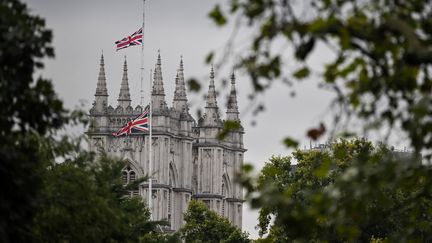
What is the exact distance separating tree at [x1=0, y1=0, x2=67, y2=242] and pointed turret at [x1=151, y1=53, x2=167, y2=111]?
463ft

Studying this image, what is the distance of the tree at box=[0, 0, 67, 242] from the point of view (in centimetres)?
2816

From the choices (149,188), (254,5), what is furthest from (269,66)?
(149,188)

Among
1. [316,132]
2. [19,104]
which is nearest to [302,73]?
[316,132]

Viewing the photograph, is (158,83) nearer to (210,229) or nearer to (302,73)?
(210,229)

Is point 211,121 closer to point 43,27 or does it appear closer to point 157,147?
point 157,147

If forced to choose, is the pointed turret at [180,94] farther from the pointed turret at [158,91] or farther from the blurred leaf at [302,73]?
the blurred leaf at [302,73]

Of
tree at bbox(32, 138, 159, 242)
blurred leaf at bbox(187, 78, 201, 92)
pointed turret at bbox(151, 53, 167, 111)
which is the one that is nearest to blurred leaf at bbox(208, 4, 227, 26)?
blurred leaf at bbox(187, 78, 201, 92)

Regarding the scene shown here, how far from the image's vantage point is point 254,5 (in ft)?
78.7

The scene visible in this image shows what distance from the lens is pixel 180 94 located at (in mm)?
181750

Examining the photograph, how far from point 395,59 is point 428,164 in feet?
11.5

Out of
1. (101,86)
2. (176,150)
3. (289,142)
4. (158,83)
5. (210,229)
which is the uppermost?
(101,86)

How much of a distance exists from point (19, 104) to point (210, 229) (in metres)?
109

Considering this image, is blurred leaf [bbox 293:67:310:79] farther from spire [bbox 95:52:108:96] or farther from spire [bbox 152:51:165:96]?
spire [bbox 95:52:108:96]

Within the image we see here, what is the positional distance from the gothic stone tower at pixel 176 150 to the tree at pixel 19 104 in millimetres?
136737
